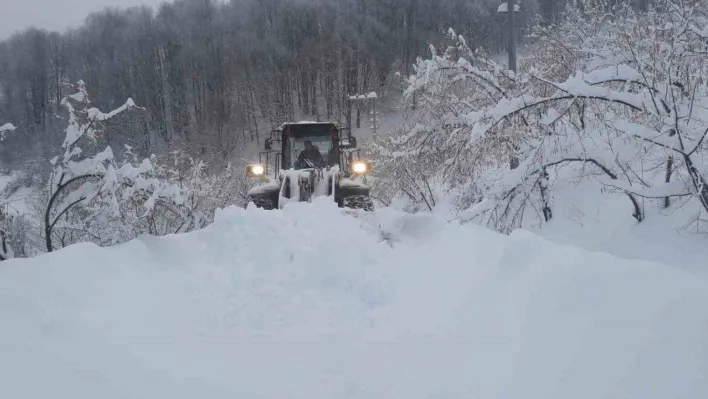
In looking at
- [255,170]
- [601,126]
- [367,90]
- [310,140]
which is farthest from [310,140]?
[367,90]

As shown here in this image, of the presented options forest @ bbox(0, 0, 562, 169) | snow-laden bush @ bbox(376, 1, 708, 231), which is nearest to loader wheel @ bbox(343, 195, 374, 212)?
snow-laden bush @ bbox(376, 1, 708, 231)

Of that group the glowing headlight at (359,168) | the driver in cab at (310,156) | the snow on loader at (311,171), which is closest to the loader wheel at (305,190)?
the snow on loader at (311,171)

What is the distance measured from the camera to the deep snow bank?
2598mm

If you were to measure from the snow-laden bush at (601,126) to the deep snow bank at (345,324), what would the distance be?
2384mm

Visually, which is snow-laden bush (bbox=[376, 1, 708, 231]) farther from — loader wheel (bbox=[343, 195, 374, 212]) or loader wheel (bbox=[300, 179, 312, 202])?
loader wheel (bbox=[300, 179, 312, 202])

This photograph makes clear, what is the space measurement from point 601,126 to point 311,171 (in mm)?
4810

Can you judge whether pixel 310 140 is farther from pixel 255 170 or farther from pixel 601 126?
pixel 601 126

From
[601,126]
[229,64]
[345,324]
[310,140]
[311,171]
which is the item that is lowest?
[345,324]

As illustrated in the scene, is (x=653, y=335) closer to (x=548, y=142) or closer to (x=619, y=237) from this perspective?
(x=548, y=142)

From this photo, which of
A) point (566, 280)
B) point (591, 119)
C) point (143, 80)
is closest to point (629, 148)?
point (591, 119)

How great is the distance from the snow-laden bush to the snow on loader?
185 centimetres

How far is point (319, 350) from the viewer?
321 cm

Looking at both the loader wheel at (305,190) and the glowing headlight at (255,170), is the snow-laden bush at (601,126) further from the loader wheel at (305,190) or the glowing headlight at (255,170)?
the glowing headlight at (255,170)

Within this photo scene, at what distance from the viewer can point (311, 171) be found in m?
8.71
